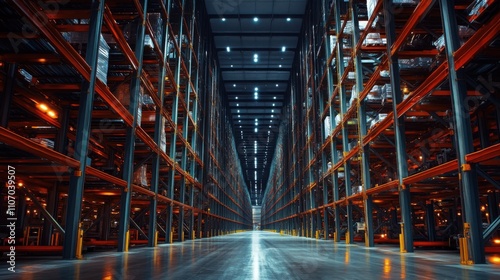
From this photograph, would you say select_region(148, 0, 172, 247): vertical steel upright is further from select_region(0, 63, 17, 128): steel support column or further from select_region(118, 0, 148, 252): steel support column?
select_region(0, 63, 17, 128): steel support column

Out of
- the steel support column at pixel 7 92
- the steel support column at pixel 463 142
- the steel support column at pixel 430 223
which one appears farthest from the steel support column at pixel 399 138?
the steel support column at pixel 7 92

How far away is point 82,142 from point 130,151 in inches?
132


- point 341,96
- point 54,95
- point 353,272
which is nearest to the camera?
point 353,272

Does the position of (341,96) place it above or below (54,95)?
above

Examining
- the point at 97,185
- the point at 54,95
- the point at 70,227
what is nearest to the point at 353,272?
the point at 70,227

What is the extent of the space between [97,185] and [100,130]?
241cm

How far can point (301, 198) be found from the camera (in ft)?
97.6

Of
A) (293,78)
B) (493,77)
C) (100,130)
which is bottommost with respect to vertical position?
(100,130)

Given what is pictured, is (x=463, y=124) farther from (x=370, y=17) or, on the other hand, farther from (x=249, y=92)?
(x=249, y=92)

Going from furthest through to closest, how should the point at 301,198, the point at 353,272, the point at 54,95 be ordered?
the point at 301,198, the point at 54,95, the point at 353,272

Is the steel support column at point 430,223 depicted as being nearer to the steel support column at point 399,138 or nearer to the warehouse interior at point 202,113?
the warehouse interior at point 202,113

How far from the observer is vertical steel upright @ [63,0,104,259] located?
8172mm

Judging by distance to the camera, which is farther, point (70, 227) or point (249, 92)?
point (249, 92)

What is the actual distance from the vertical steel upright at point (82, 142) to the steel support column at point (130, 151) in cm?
308
